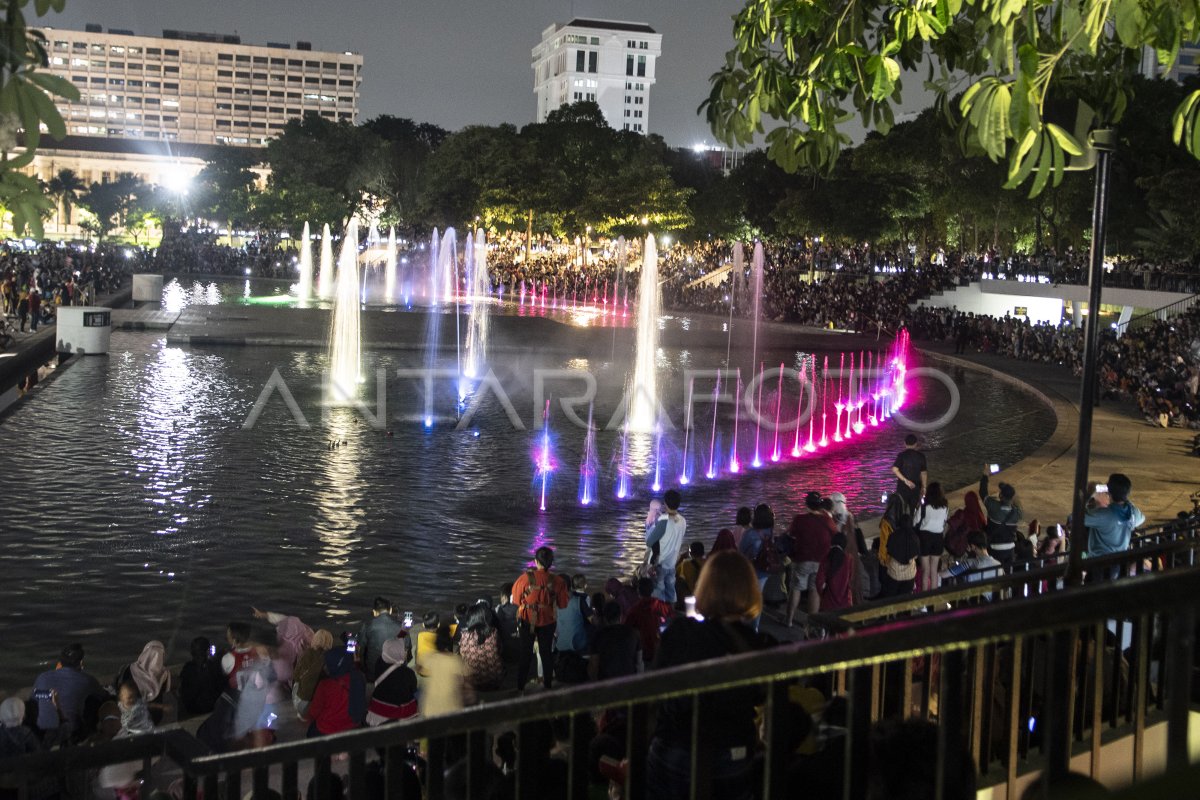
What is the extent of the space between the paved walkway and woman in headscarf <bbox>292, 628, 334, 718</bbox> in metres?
10.4

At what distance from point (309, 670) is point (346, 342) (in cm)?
2311

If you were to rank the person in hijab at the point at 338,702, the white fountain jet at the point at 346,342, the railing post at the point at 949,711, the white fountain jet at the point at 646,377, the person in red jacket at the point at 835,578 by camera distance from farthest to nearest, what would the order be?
1. the white fountain jet at the point at 346,342
2. the white fountain jet at the point at 646,377
3. the person in red jacket at the point at 835,578
4. the person in hijab at the point at 338,702
5. the railing post at the point at 949,711

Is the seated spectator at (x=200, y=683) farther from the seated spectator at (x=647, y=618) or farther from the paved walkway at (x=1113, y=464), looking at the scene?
the paved walkway at (x=1113, y=464)

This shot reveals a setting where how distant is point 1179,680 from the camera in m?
2.31

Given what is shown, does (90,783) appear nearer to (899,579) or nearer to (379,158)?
(899,579)

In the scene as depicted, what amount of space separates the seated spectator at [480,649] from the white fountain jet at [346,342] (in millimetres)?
16534

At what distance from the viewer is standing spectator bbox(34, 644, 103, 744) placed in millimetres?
7770

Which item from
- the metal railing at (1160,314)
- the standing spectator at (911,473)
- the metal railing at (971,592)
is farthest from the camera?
the metal railing at (1160,314)

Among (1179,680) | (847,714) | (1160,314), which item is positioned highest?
(1160,314)

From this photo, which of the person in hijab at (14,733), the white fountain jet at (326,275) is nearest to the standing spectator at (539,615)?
the person in hijab at (14,733)

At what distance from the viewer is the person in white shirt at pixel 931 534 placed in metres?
11.7

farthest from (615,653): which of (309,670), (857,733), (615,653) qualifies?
(857,733)

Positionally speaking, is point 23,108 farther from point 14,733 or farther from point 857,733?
point 14,733

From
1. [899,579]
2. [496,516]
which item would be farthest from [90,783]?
[496,516]
